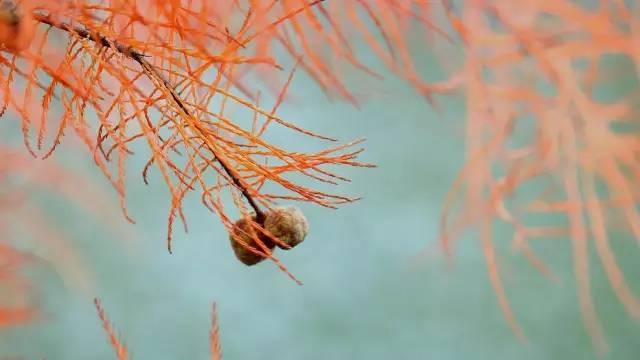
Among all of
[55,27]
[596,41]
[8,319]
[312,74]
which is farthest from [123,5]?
[596,41]

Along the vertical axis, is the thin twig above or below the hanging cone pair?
above

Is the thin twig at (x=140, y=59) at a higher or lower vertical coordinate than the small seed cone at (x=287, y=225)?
higher

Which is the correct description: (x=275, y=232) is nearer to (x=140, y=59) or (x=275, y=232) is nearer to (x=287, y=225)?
(x=287, y=225)

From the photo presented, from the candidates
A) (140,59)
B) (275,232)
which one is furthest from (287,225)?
(140,59)

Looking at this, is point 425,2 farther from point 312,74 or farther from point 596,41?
point 596,41

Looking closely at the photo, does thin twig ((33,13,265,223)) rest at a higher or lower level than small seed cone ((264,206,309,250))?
higher

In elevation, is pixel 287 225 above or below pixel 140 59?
below

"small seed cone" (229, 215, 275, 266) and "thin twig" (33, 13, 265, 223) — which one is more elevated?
"thin twig" (33, 13, 265, 223)

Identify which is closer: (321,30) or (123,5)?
(123,5)
